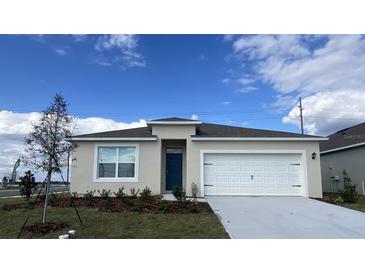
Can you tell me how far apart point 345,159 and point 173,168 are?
40.2 ft

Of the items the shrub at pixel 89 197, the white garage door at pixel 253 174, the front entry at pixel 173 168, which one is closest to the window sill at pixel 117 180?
the shrub at pixel 89 197

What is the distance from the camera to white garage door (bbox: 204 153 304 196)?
12.7 metres

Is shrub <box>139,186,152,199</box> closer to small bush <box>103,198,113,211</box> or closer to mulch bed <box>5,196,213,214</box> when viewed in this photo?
mulch bed <box>5,196,213,214</box>

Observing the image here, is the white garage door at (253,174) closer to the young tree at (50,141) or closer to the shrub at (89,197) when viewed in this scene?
the shrub at (89,197)

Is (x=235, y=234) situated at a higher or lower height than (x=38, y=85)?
lower

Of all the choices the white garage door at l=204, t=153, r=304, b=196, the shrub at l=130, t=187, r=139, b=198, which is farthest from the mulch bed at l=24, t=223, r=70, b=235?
the white garage door at l=204, t=153, r=304, b=196

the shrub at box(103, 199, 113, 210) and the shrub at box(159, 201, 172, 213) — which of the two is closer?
the shrub at box(159, 201, 172, 213)

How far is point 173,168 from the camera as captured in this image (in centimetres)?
1416

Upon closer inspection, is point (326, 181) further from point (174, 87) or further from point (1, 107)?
point (1, 107)

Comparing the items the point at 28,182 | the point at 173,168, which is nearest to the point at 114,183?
the point at 173,168

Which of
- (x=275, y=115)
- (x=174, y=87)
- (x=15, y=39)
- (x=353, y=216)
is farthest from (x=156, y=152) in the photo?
(x=275, y=115)

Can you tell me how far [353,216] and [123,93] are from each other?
14.5m

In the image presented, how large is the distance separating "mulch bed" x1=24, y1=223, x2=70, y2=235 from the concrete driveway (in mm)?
4707
